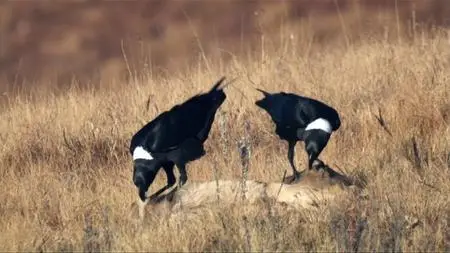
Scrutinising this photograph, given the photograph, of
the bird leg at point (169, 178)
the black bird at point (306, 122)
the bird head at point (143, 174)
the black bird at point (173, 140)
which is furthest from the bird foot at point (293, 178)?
the bird head at point (143, 174)

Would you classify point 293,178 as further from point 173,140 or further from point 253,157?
point 253,157

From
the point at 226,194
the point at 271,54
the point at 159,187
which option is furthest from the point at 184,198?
the point at 271,54

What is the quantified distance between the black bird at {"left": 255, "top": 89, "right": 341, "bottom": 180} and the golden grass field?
308 millimetres

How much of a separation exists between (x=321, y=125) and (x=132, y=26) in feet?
39.5

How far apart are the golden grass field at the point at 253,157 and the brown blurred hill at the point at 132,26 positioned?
5349 millimetres

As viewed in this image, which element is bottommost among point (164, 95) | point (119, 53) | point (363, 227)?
point (363, 227)

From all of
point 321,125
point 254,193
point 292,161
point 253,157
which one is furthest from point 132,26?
point 254,193

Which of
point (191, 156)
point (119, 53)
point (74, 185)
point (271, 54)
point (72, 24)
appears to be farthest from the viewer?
point (72, 24)

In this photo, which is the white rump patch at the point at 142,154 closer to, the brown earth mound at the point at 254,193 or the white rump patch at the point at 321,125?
the brown earth mound at the point at 254,193

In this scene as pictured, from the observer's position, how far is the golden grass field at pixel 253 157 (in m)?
5.30

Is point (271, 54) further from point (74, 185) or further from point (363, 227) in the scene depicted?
point (363, 227)

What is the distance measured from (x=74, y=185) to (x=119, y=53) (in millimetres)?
10350

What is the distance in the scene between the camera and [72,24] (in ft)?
59.4

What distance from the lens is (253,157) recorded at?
701 centimetres
